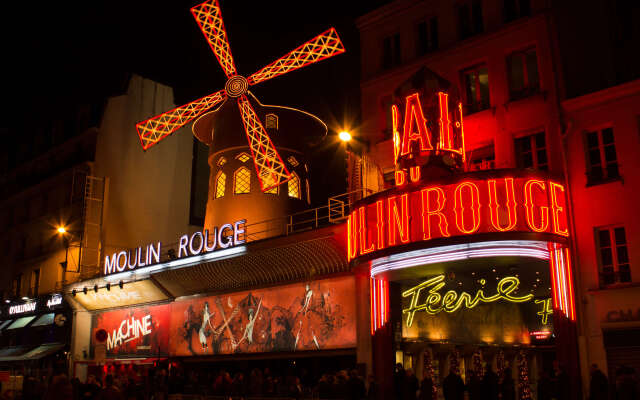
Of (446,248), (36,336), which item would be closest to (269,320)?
(446,248)

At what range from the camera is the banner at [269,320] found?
15.2 m

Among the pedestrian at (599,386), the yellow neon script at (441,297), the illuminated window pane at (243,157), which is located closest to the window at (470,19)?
the yellow neon script at (441,297)

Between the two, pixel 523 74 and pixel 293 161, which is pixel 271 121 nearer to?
pixel 293 161

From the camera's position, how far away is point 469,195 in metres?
11.3

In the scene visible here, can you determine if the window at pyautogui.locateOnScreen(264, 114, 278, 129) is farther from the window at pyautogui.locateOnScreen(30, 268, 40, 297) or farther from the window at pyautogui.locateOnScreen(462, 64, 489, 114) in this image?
the window at pyautogui.locateOnScreen(30, 268, 40, 297)

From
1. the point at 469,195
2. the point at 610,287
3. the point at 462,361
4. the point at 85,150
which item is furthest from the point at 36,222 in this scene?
the point at 610,287

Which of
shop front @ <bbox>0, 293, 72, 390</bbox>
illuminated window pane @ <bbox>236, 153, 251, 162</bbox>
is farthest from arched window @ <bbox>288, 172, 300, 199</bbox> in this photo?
shop front @ <bbox>0, 293, 72, 390</bbox>

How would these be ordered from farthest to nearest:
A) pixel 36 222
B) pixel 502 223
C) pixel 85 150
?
pixel 36 222
pixel 85 150
pixel 502 223

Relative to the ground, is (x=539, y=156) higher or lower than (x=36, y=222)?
lower

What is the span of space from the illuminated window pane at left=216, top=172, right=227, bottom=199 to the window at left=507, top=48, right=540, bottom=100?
1040cm

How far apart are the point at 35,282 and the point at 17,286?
1.99 m

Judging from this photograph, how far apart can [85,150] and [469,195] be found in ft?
64.6

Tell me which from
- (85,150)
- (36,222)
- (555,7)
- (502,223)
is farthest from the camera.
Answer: (36,222)

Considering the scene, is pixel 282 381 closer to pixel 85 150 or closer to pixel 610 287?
pixel 610 287
